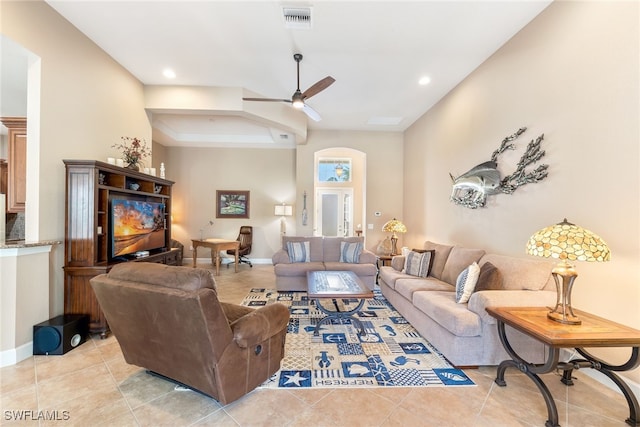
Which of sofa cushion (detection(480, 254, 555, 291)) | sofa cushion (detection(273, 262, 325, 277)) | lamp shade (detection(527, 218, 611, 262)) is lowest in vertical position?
sofa cushion (detection(273, 262, 325, 277))

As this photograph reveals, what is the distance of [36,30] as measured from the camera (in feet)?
8.40

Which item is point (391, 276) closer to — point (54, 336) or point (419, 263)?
point (419, 263)

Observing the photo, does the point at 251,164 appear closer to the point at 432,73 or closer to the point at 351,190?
the point at 351,190

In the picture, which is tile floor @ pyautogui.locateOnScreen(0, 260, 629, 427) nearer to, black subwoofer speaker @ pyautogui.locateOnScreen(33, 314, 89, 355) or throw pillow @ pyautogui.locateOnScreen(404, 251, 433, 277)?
black subwoofer speaker @ pyautogui.locateOnScreen(33, 314, 89, 355)

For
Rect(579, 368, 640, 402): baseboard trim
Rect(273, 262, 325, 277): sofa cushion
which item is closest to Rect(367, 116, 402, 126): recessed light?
Rect(273, 262, 325, 277): sofa cushion

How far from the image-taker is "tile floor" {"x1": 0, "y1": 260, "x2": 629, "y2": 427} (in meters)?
1.71

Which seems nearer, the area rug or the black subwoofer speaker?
the area rug

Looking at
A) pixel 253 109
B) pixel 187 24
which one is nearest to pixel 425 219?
pixel 253 109

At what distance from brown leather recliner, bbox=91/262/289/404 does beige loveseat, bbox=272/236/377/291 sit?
2404mm

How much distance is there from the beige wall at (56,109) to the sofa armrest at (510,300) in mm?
4156

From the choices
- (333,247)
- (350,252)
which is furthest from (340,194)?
(350,252)

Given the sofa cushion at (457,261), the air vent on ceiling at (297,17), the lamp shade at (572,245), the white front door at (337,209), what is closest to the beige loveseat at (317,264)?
the sofa cushion at (457,261)

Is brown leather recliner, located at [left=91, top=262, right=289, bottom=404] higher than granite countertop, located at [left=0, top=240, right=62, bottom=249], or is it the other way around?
granite countertop, located at [left=0, top=240, right=62, bottom=249]

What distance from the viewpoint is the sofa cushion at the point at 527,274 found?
94.4 inches
